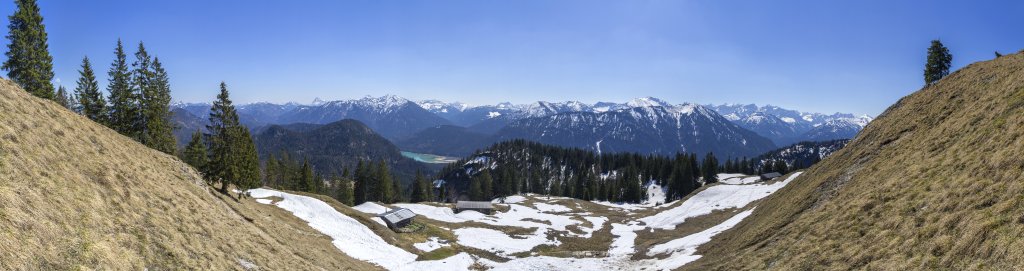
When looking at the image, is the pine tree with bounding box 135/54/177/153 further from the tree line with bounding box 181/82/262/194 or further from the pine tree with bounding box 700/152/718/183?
the pine tree with bounding box 700/152/718/183

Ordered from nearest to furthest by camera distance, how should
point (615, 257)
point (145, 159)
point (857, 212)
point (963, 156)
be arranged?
point (963, 156), point (857, 212), point (145, 159), point (615, 257)

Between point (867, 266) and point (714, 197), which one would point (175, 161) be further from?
point (714, 197)

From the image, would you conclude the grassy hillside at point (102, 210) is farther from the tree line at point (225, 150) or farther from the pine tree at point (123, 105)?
the pine tree at point (123, 105)

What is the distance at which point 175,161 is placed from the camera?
121ft

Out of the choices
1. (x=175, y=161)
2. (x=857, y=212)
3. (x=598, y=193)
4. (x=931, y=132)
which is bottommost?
(x=598, y=193)

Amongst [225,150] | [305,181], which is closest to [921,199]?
[225,150]

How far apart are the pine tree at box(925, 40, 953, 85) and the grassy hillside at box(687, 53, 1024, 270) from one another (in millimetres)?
31368

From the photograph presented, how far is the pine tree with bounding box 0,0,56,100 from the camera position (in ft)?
152

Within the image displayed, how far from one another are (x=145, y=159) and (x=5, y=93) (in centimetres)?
836

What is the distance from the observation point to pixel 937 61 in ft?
228

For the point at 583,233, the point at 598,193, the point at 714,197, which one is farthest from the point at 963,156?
the point at 598,193

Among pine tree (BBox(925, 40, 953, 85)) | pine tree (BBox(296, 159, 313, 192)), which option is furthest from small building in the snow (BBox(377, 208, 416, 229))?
pine tree (BBox(925, 40, 953, 85))

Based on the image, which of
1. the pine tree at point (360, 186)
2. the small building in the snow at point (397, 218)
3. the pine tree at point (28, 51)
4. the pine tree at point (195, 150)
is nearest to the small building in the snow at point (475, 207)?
the small building in the snow at point (397, 218)

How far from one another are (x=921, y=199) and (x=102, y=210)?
38.4 meters
